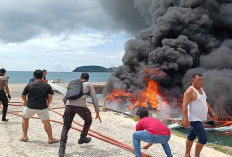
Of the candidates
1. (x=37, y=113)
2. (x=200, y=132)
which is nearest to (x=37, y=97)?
(x=37, y=113)

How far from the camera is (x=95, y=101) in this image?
4871 mm

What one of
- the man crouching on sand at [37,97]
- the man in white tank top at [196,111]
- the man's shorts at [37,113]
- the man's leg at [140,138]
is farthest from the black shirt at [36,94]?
the man in white tank top at [196,111]

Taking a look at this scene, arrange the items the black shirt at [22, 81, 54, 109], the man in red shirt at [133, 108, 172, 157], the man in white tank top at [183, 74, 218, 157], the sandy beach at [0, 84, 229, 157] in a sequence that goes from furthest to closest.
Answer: the black shirt at [22, 81, 54, 109] → the sandy beach at [0, 84, 229, 157] → the man in white tank top at [183, 74, 218, 157] → the man in red shirt at [133, 108, 172, 157]

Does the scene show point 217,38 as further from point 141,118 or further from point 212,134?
point 141,118

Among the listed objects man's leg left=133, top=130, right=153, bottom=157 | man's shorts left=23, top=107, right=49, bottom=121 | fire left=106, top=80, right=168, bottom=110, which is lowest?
fire left=106, top=80, right=168, bottom=110

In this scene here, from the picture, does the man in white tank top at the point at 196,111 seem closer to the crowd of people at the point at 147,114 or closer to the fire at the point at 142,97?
the crowd of people at the point at 147,114

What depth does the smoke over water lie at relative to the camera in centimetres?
2047

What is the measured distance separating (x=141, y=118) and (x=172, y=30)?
76.7 ft

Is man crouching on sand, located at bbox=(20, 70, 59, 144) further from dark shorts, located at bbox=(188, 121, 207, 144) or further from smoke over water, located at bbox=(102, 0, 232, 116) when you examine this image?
smoke over water, located at bbox=(102, 0, 232, 116)

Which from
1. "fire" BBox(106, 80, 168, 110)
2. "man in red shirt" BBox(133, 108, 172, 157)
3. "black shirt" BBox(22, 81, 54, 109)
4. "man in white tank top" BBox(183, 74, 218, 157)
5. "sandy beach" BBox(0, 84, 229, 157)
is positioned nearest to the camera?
"man in red shirt" BBox(133, 108, 172, 157)

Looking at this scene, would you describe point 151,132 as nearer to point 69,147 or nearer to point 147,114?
point 147,114

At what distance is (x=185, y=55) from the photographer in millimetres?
23094

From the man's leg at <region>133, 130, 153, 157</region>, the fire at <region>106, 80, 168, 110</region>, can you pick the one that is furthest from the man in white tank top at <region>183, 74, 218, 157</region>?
the fire at <region>106, 80, 168, 110</region>

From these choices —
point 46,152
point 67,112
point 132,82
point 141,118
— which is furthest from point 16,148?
point 132,82
